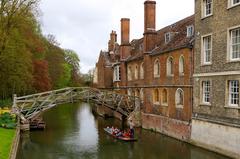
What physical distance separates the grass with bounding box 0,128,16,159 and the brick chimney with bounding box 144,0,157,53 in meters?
12.8

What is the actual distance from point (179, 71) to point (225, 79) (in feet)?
18.7

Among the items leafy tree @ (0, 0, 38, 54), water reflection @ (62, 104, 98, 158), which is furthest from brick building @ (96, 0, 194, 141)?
leafy tree @ (0, 0, 38, 54)

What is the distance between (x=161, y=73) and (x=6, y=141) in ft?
42.9

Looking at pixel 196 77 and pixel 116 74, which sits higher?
pixel 116 74

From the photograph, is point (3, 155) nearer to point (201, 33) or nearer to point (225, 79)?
point (225, 79)

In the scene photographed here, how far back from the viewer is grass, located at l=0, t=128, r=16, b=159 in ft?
46.2

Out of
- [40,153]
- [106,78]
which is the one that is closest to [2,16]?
[40,153]

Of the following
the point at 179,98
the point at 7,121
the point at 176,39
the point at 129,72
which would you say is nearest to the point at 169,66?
the point at 176,39

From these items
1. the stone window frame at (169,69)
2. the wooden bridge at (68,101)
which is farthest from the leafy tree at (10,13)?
the stone window frame at (169,69)

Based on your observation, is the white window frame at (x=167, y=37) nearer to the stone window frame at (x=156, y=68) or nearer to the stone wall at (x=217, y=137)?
the stone window frame at (x=156, y=68)

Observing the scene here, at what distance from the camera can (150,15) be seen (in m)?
27.6

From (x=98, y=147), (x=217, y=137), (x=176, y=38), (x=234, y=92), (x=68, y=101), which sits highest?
(x=176, y=38)

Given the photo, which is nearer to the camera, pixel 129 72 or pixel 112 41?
pixel 129 72

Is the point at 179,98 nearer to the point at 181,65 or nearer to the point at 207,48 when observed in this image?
the point at 181,65
